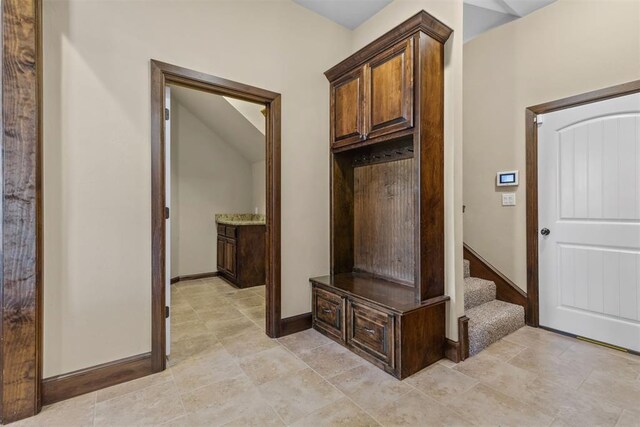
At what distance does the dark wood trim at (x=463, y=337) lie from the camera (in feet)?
7.05

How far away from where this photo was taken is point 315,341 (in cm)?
251

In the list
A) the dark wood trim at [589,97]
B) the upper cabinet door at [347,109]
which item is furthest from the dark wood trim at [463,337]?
the dark wood trim at [589,97]

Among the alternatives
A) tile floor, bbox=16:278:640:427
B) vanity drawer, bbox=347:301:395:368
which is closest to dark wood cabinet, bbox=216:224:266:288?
tile floor, bbox=16:278:640:427

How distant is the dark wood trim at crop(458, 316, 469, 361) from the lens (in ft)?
7.05

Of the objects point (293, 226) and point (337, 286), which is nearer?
point (337, 286)

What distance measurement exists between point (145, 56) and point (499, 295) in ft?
12.1

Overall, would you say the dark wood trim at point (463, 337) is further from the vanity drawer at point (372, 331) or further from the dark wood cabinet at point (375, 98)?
the dark wood cabinet at point (375, 98)

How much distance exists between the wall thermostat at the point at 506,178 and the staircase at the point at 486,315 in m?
1.01

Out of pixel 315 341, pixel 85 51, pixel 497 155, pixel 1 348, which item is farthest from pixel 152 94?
pixel 497 155

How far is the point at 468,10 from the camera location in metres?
2.93

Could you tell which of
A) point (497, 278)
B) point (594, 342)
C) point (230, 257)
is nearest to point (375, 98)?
point (497, 278)

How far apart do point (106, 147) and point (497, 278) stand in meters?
3.53

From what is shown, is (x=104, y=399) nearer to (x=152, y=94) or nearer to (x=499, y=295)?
(x=152, y=94)

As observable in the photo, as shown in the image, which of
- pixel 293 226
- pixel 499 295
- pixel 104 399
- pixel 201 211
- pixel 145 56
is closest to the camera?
pixel 104 399
